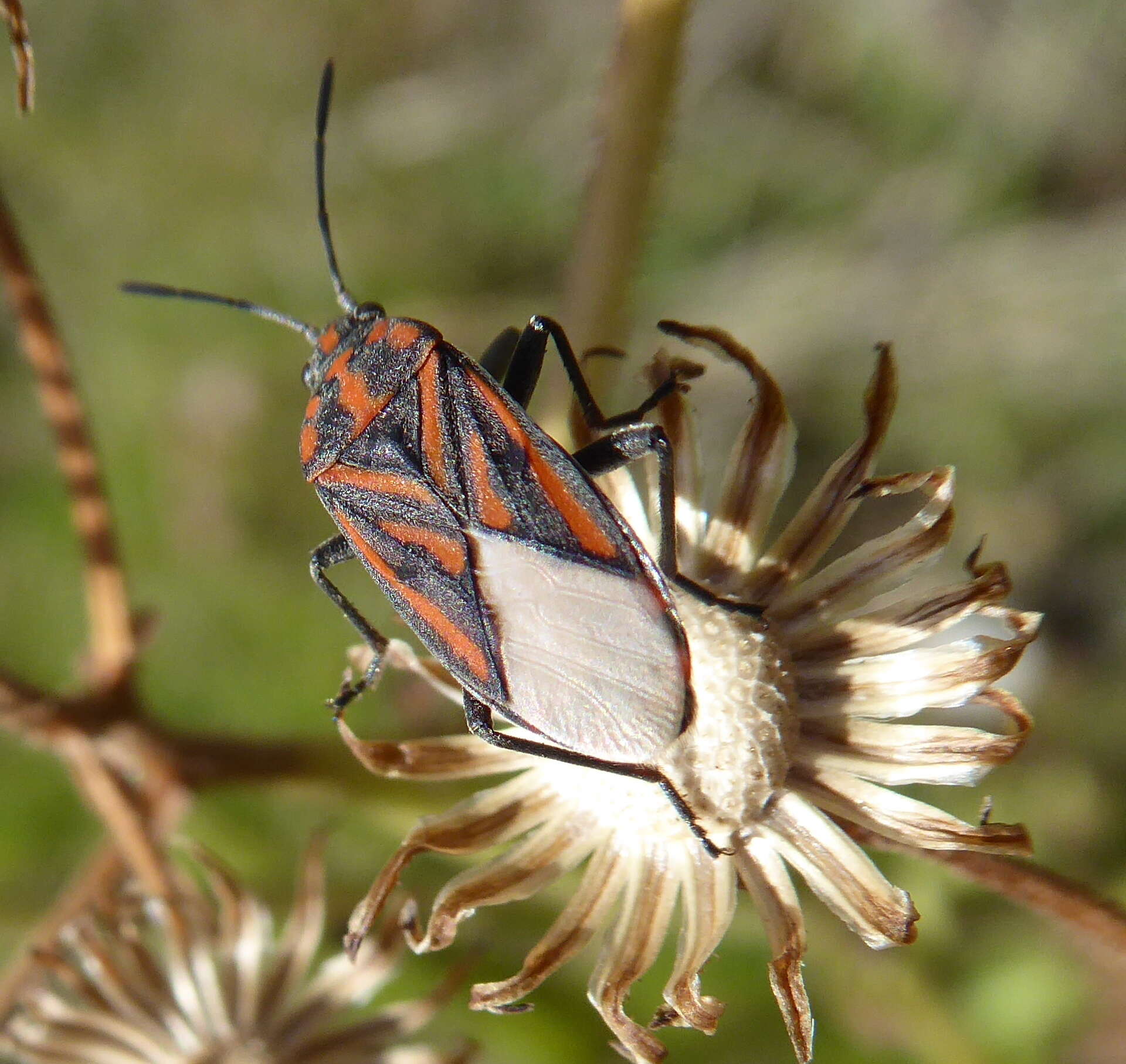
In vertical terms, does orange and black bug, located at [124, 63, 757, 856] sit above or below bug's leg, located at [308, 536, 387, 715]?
above

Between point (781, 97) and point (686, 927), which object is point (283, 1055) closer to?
point (686, 927)

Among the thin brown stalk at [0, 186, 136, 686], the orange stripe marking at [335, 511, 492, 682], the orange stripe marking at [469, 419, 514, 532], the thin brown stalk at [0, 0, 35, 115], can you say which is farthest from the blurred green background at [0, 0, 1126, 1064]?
the thin brown stalk at [0, 0, 35, 115]

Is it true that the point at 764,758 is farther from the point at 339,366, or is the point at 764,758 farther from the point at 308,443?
the point at 339,366

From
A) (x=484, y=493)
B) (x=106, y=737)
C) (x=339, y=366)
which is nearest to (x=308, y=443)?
(x=339, y=366)

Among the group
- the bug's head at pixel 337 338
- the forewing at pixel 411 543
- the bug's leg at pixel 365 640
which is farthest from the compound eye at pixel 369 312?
the bug's leg at pixel 365 640

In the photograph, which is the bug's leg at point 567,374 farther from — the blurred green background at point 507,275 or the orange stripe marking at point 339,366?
the blurred green background at point 507,275

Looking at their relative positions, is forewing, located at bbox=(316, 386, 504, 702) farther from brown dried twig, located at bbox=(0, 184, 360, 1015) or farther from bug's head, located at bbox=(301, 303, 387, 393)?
brown dried twig, located at bbox=(0, 184, 360, 1015)

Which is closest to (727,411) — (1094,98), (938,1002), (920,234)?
(920,234)
